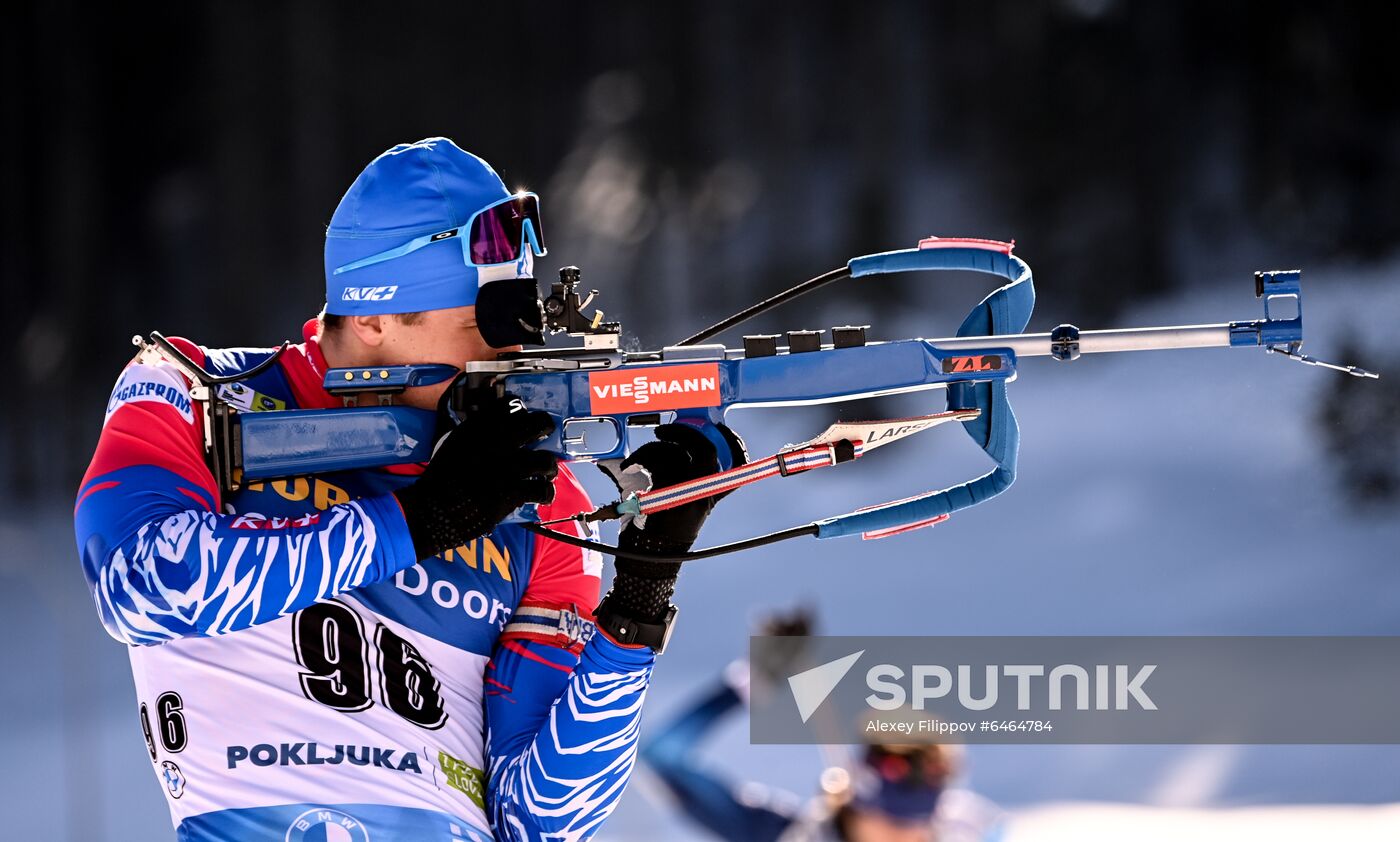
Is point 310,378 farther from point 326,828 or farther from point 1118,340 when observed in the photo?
point 1118,340

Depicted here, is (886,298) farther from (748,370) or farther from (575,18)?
(748,370)

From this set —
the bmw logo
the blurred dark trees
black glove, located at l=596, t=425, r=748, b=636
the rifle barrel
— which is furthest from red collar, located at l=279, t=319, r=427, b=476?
the blurred dark trees

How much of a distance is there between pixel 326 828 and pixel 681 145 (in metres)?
3.29

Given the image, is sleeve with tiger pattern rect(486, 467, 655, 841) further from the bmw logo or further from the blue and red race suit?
the bmw logo

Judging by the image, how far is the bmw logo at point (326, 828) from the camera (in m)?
1.75

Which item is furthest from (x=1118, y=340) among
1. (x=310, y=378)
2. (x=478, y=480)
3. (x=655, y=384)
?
(x=310, y=378)

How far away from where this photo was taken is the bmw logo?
175cm

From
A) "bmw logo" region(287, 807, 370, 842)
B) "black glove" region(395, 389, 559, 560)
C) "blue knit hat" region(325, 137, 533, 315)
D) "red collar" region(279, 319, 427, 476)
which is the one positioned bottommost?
"bmw logo" region(287, 807, 370, 842)

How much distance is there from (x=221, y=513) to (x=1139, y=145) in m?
3.28

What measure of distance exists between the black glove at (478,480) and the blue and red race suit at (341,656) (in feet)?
0.12

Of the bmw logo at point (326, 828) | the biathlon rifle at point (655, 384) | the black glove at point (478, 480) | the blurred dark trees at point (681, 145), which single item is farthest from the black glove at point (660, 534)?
the blurred dark trees at point (681, 145)

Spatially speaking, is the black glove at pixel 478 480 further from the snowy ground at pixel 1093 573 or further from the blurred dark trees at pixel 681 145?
the blurred dark trees at pixel 681 145

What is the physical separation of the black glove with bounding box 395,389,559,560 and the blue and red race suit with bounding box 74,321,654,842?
4cm

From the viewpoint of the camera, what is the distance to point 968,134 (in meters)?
4.46
